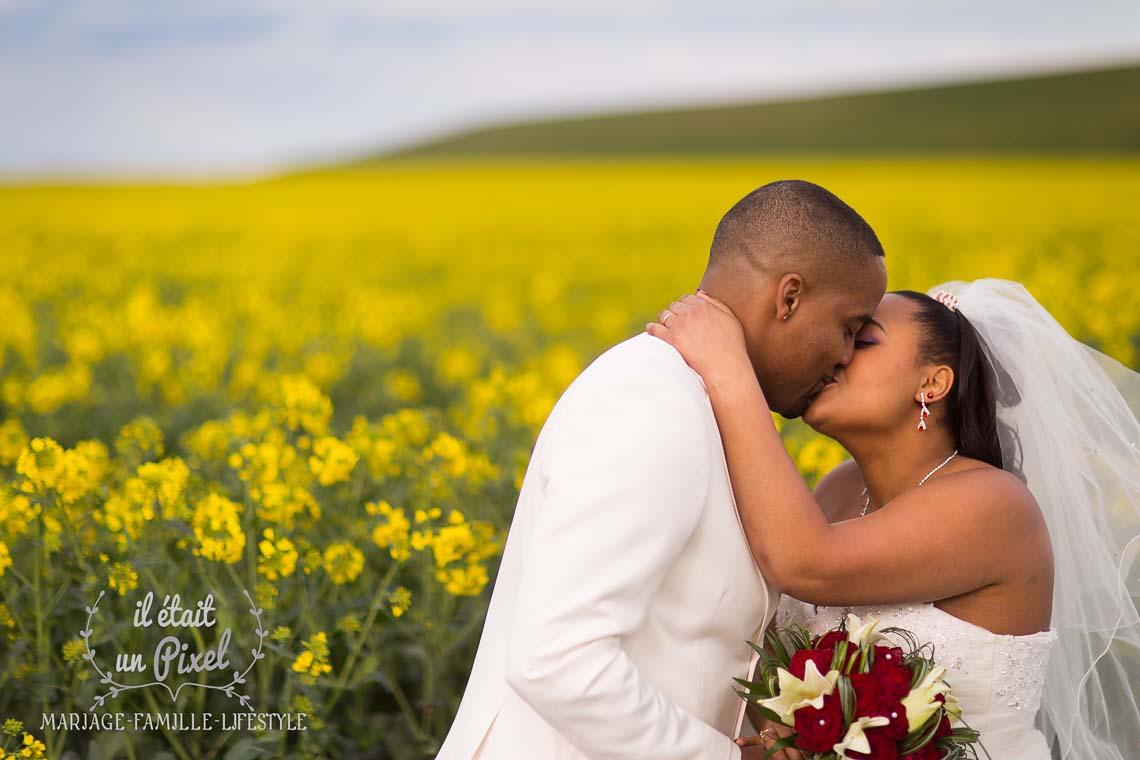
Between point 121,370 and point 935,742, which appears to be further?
point 121,370

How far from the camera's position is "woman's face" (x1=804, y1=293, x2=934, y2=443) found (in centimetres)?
272

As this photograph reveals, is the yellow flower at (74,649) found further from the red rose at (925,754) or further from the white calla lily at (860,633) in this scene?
the red rose at (925,754)

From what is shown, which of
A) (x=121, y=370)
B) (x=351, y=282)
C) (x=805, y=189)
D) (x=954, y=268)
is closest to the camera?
(x=805, y=189)

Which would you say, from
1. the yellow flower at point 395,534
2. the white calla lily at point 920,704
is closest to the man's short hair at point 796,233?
the white calla lily at point 920,704

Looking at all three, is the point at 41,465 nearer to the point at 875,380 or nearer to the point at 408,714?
the point at 408,714

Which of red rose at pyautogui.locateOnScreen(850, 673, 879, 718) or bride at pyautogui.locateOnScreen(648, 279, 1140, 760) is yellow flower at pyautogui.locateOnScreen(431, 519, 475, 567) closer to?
bride at pyautogui.locateOnScreen(648, 279, 1140, 760)

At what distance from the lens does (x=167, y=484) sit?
10.9 ft

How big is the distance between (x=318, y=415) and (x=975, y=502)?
7.57 ft

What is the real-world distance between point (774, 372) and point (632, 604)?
653mm

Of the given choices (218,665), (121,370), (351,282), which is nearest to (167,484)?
(218,665)

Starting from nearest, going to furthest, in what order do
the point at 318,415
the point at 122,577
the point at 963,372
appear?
the point at 963,372 < the point at 122,577 < the point at 318,415

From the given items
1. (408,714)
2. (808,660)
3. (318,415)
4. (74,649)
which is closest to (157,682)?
(74,649)

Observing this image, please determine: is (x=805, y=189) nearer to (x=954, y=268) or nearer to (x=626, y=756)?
(x=626, y=756)

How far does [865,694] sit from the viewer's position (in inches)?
89.5
